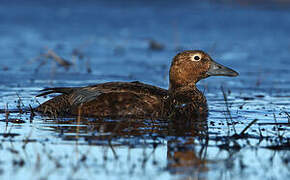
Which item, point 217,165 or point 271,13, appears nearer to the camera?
point 217,165

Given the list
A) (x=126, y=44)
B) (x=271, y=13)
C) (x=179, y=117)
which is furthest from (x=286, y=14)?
(x=179, y=117)

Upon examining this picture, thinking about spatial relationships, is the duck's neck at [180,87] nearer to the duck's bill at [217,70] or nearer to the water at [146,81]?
the duck's bill at [217,70]

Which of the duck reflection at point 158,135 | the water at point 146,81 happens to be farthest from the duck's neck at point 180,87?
the duck reflection at point 158,135

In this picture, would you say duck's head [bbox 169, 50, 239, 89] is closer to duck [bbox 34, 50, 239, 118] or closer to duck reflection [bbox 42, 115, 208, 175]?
duck [bbox 34, 50, 239, 118]

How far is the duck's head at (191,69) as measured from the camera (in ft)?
32.6

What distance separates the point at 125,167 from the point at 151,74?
27.7ft

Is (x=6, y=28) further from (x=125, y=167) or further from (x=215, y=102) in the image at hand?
(x=125, y=167)

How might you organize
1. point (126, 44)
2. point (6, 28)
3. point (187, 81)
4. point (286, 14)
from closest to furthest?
point (187, 81), point (126, 44), point (6, 28), point (286, 14)

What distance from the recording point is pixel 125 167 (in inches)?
244

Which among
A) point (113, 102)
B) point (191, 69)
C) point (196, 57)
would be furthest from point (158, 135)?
point (196, 57)

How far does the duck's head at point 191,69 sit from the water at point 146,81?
0.62 metres

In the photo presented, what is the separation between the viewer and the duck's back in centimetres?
900

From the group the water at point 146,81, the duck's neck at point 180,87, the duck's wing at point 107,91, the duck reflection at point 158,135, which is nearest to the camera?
the water at point 146,81

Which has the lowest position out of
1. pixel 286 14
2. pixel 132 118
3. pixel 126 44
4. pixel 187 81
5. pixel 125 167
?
pixel 125 167
